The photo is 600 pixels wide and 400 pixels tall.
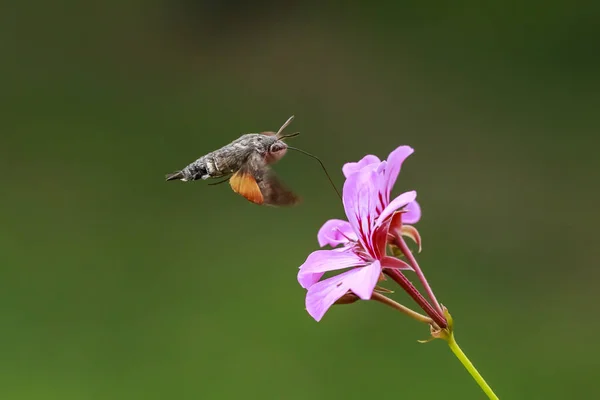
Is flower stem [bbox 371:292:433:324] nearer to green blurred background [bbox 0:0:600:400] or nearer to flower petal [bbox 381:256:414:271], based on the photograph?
flower petal [bbox 381:256:414:271]

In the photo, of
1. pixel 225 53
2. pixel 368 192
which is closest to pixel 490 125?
pixel 225 53

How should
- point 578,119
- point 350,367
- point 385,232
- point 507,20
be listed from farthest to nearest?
point 507,20, point 578,119, point 350,367, point 385,232

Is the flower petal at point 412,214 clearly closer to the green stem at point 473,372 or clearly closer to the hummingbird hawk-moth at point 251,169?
the hummingbird hawk-moth at point 251,169

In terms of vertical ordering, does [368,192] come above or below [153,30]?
below

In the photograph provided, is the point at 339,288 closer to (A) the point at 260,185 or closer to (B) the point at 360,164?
(B) the point at 360,164

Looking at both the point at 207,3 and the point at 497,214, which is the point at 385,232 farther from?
the point at 207,3

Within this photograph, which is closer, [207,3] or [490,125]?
[490,125]

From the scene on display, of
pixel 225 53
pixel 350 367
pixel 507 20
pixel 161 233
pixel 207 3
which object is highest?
pixel 207 3
